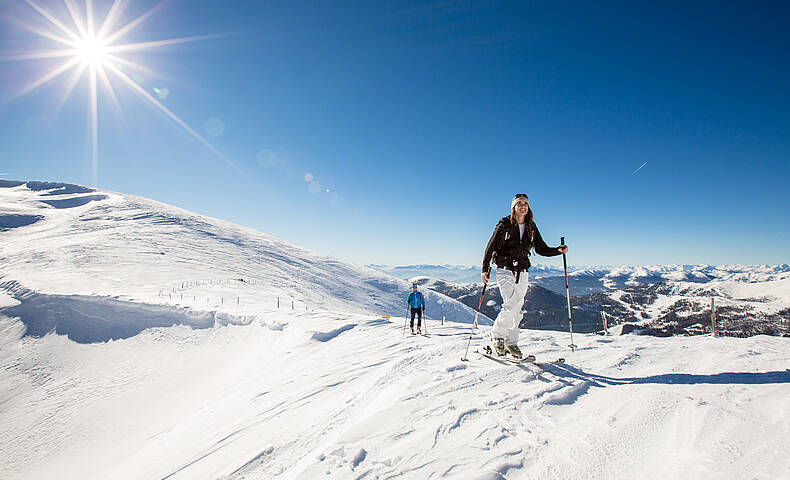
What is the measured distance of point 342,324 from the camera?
11.8 m

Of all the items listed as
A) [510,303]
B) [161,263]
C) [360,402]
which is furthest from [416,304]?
[161,263]

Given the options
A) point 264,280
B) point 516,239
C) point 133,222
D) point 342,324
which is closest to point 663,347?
point 516,239

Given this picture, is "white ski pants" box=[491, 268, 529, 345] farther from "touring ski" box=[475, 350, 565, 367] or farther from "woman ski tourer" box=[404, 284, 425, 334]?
"woman ski tourer" box=[404, 284, 425, 334]

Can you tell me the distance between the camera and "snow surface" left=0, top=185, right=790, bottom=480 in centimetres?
264

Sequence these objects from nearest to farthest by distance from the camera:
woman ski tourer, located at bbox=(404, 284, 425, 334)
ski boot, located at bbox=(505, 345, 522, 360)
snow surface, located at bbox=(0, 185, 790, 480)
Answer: snow surface, located at bbox=(0, 185, 790, 480) → ski boot, located at bbox=(505, 345, 522, 360) → woman ski tourer, located at bbox=(404, 284, 425, 334)

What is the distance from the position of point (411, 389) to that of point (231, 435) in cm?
297

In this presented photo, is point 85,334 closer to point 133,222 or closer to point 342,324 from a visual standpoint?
point 342,324

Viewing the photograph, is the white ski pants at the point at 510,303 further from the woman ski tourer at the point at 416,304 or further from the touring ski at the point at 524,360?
the woman ski tourer at the point at 416,304

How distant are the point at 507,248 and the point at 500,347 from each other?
181 centimetres

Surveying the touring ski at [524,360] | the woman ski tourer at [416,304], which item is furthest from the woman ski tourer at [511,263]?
the woman ski tourer at [416,304]

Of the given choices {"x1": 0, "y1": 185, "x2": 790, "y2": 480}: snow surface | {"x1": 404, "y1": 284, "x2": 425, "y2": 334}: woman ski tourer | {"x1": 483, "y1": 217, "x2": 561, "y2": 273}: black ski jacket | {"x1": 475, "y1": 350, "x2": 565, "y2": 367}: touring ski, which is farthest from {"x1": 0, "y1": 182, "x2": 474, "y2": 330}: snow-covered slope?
{"x1": 483, "y1": 217, "x2": 561, "y2": 273}: black ski jacket

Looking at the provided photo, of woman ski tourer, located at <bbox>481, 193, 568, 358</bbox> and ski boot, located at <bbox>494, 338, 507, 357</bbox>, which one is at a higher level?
woman ski tourer, located at <bbox>481, 193, 568, 358</bbox>

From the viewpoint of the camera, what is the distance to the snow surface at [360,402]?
2.64m

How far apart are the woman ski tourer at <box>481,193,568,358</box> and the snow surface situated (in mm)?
619
